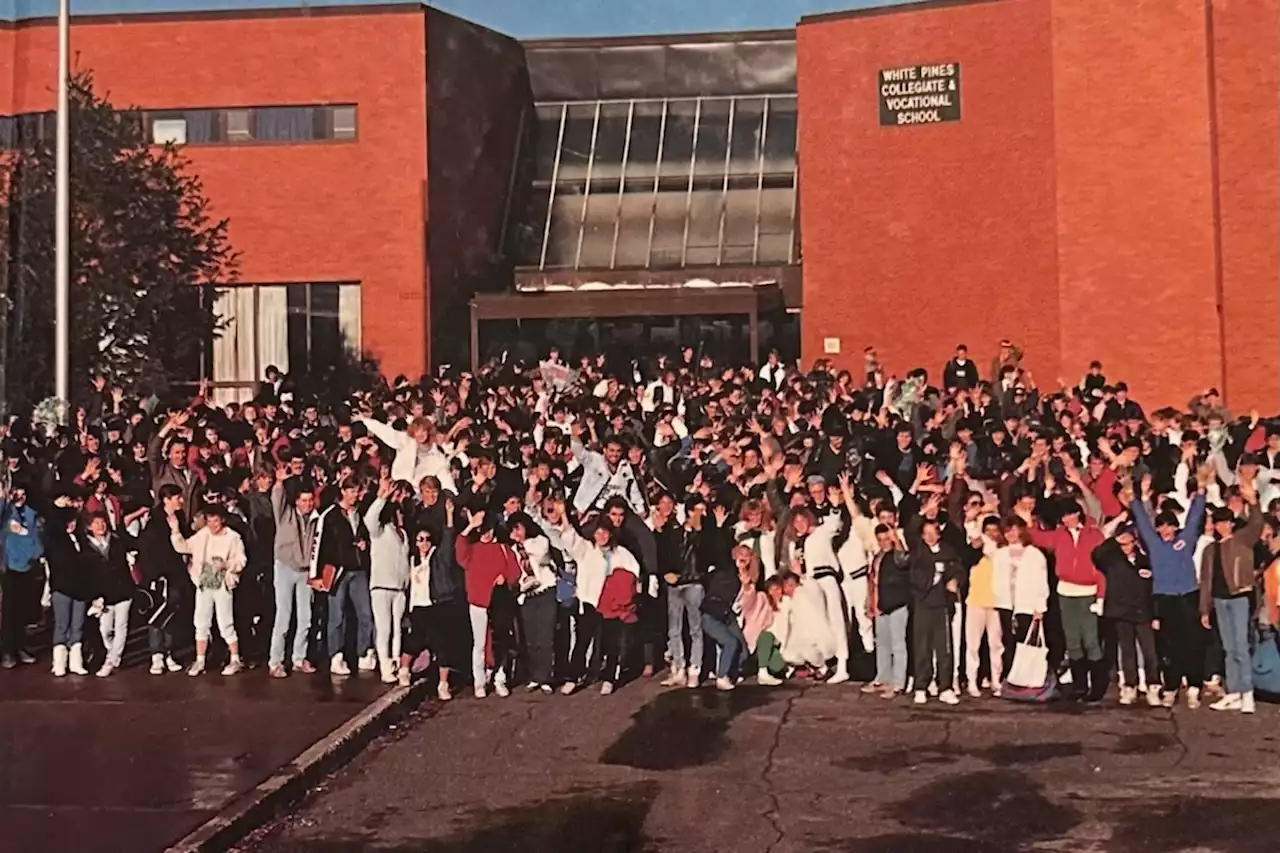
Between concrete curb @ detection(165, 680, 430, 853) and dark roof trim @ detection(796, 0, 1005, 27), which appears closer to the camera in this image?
concrete curb @ detection(165, 680, 430, 853)

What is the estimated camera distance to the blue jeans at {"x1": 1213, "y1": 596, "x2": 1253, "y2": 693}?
1049 cm

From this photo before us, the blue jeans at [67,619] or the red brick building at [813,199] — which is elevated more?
the red brick building at [813,199]

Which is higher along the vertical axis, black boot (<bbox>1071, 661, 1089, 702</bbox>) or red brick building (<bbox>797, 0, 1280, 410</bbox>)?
red brick building (<bbox>797, 0, 1280, 410</bbox>)

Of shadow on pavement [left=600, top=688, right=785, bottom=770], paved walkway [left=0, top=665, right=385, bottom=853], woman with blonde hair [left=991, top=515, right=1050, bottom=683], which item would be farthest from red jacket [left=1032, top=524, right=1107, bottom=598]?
paved walkway [left=0, top=665, right=385, bottom=853]

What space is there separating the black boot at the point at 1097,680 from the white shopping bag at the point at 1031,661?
0.38 metres

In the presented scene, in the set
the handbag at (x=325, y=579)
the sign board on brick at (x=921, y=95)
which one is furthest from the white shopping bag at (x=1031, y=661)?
the sign board on brick at (x=921, y=95)

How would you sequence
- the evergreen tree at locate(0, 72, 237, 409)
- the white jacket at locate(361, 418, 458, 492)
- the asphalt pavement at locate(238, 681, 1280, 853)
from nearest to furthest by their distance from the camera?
the asphalt pavement at locate(238, 681, 1280, 853) → the white jacket at locate(361, 418, 458, 492) → the evergreen tree at locate(0, 72, 237, 409)

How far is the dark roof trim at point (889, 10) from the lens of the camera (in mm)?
23438

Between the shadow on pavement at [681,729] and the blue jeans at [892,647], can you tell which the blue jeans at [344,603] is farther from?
the blue jeans at [892,647]

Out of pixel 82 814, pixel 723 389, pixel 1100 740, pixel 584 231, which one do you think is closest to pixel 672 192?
pixel 584 231

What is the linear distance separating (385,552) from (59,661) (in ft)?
8.04

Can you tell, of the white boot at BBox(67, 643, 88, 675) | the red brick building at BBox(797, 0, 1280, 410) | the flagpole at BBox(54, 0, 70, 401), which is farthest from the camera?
the red brick building at BBox(797, 0, 1280, 410)

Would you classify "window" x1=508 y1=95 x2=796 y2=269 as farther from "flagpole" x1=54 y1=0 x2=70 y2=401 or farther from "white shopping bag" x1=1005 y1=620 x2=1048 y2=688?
"white shopping bag" x1=1005 y1=620 x2=1048 y2=688

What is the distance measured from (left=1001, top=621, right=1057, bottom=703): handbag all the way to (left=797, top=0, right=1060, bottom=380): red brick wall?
40.8 feet
